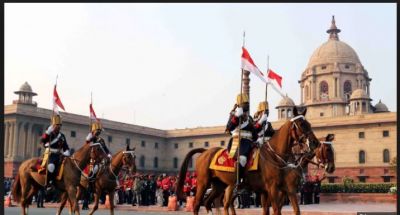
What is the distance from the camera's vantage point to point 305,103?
299 ft

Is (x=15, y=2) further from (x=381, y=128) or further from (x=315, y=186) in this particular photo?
(x=381, y=128)

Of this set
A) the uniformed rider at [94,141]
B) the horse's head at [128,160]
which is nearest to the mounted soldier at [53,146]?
the uniformed rider at [94,141]

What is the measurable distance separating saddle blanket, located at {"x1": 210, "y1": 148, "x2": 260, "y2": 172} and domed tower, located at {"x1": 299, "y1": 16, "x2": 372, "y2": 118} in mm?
75515

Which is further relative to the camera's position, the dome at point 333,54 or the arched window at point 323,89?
the dome at point 333,54

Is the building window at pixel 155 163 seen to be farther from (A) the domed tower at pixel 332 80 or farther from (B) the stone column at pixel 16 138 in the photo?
(B) the stone column at pixel 16 138

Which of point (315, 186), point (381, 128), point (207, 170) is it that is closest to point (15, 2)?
point (207, 170)

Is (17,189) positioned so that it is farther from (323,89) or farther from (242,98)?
(323,89)

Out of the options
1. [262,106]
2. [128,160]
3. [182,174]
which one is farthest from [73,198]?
[262,106]

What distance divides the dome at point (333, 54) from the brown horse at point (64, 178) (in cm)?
7872

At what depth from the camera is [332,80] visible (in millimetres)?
87812

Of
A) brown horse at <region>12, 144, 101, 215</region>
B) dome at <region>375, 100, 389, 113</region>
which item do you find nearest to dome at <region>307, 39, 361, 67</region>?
dome at <region>375, 100, 389, 113</region>

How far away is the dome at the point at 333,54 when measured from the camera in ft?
294

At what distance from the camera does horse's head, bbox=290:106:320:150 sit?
11336 millimetres

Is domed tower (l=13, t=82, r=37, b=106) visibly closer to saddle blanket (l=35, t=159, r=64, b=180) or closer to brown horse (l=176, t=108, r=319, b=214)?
saddle blanket (l=35, t=159, r=64, b=180)
